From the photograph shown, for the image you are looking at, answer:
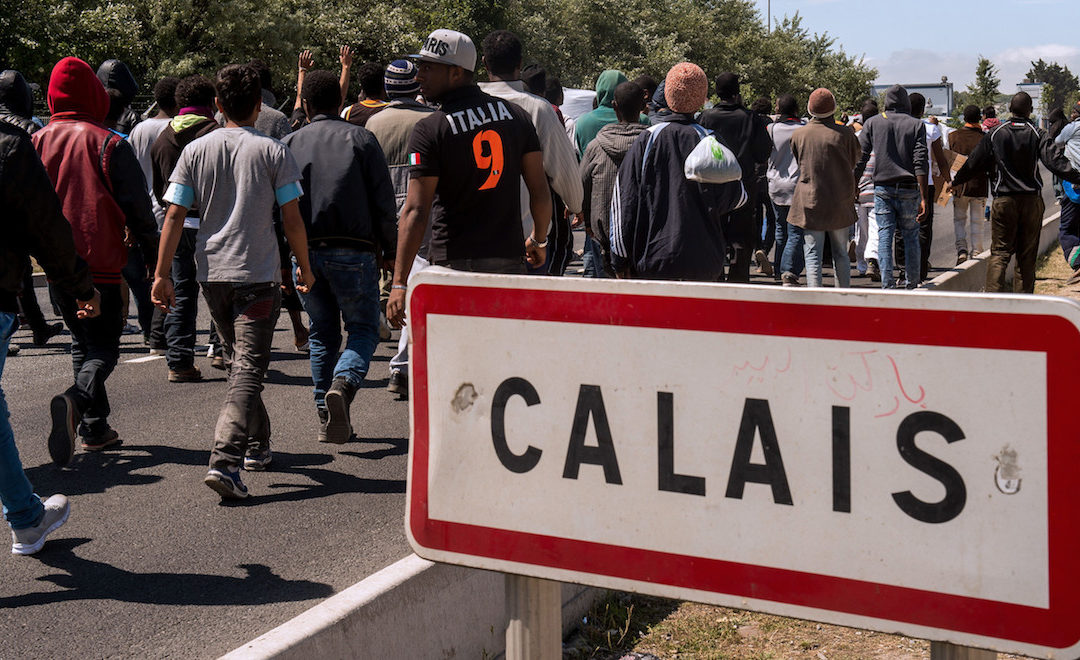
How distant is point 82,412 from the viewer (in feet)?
19.3

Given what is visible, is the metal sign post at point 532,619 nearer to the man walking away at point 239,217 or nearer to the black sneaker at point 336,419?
the man walking away at point 239,217

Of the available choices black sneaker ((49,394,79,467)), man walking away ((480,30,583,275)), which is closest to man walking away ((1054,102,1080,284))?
man walking away ((480,30,583,275))

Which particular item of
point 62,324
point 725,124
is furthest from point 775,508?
point 62,324

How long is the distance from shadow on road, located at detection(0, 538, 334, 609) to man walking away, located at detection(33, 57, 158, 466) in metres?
1.58

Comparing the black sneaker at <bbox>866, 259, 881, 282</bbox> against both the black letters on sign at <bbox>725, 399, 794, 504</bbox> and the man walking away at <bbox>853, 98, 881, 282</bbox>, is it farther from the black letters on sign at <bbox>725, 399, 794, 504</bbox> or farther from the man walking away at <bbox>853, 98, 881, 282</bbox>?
the black letters on sign at <bbox>725, 399, 794, 504</bbox>

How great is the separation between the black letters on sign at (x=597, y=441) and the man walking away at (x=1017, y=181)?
8.99m

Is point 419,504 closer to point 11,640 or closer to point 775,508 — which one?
point 775,508

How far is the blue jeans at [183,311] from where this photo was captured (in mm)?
8070

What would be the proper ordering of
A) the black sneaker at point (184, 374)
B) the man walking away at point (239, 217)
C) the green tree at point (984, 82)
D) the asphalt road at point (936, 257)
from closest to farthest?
the man walking away at point (239, 217), the black sneaker at point (184, 374), the asphalt road at point (936, 257), the green tree at point (984, 82)

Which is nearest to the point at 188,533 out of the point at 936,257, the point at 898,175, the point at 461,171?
the point at 461,171

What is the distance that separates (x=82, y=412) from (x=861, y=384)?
4923mm

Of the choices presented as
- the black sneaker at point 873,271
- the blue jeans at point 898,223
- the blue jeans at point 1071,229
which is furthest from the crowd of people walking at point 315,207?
the blue jeans at point 1071,229

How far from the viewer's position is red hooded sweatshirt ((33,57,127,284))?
20.1ft

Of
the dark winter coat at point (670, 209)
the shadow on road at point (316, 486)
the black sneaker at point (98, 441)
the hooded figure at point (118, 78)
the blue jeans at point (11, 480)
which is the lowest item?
the shadow on road at point (316, 486)
